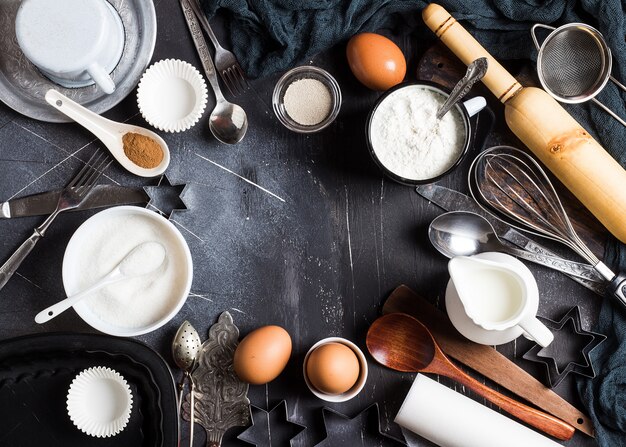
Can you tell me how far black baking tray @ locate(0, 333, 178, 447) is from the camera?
110cm

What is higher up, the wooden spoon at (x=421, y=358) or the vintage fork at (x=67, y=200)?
the wooden spoon at (x=421, y=358)

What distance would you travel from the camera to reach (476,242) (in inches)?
46.9

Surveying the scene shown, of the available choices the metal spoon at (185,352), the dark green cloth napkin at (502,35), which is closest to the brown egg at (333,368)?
the metal spoon at (185,352)

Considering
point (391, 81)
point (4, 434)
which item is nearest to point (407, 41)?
point (391, 81)

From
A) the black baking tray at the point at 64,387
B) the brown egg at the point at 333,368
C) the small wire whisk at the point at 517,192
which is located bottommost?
the black baking tray at the point at 64,387

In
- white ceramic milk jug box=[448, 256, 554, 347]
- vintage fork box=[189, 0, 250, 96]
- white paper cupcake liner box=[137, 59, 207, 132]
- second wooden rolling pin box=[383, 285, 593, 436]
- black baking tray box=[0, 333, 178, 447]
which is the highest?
white ceramic milk jug box=[448, 256, 554, 347]

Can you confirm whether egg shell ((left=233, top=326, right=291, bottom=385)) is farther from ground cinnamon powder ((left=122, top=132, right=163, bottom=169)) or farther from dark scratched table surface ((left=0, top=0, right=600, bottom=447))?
ground cinnamon powder ((left=122, top=132, right=163, bottom=169))

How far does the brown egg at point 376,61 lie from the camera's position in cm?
114

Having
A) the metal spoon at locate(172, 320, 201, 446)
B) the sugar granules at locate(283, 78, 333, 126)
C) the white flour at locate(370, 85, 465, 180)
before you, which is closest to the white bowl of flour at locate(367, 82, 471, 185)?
the white flour at locate(370, 85, 465, 180)

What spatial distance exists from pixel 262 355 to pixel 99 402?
0.29 m

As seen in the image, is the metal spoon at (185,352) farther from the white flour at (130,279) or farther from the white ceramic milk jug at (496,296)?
the white ceramic milk jug at (496,296)

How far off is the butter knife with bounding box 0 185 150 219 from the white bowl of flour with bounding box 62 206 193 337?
5 centimetres

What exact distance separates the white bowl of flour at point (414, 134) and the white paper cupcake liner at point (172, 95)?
30 centimetres

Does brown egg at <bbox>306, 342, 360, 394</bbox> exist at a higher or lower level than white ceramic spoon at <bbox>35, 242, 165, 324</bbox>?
higher
